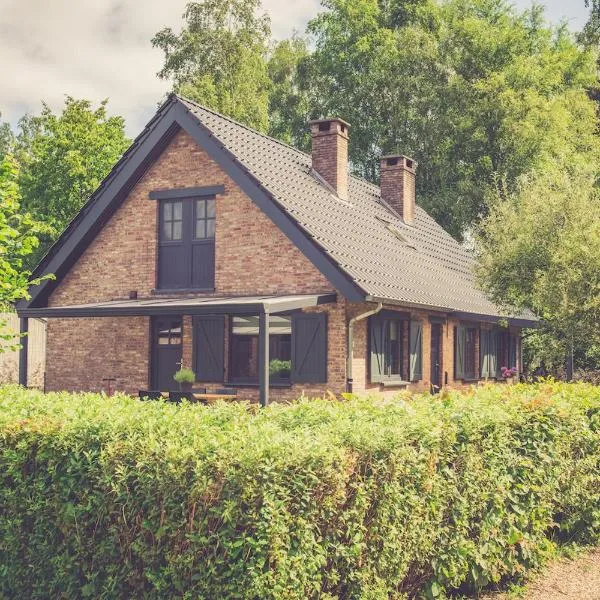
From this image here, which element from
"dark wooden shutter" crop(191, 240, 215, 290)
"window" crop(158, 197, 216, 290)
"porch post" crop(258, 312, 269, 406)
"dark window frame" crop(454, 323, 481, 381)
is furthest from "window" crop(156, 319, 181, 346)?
"dark window frame" crop(454, 323, 481, 381)

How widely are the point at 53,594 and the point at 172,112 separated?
14.2m

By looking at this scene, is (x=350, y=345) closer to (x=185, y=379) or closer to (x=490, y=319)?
(x=185, y=379)

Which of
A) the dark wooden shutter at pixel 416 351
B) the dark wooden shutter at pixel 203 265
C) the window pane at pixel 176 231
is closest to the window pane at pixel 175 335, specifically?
the dark wooden shutter at pixel 203 265

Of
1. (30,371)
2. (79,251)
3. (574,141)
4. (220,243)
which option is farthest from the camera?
(574,141)

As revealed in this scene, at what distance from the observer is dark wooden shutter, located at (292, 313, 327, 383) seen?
16.2 m

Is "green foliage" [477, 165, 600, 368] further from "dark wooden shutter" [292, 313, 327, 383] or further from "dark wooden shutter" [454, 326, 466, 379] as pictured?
"dark wooden shutter" [292, 313, 327, 383]

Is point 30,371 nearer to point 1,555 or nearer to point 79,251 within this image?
point 79,251

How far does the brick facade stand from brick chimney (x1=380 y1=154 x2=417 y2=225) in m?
5.33

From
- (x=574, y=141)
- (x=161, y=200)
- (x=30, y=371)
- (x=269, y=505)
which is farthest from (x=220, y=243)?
(x=574, y=141)

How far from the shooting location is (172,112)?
18344mm

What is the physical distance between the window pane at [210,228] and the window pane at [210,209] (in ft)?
0.37

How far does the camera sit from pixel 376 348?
1741 cm

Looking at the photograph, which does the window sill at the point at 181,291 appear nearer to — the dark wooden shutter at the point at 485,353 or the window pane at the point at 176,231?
the window pane at the point at 176,231

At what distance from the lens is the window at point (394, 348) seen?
17.4 meters
